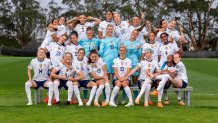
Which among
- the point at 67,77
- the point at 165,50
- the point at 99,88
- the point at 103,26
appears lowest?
the point at 99,88

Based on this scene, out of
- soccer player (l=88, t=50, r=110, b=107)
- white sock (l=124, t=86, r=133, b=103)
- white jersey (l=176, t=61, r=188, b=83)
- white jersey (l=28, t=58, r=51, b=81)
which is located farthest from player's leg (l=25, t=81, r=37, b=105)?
white jersey (l=176, t=61, r=188, b=83)

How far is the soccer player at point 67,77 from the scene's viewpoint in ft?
32.7

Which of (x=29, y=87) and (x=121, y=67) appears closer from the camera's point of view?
(x=29, y=87)

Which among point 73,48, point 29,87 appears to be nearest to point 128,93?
point 73,48

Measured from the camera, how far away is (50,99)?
9875mm

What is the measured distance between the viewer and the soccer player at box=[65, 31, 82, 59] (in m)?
10.6

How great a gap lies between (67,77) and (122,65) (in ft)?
4.26

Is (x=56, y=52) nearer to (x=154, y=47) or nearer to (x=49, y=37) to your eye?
(x=49, y=37)

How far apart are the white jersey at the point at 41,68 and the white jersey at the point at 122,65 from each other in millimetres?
1606

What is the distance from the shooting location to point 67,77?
10125 mm

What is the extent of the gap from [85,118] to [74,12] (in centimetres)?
5640

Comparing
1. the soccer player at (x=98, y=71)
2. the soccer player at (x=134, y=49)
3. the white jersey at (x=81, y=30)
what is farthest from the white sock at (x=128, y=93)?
the white jersey at (x=81, y=30)

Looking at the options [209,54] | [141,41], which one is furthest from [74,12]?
[141,41]

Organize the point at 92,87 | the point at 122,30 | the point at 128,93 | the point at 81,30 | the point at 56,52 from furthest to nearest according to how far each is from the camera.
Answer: the point at 122,30
the point at 81,30
the point at 56,52
the point at 92,87
the point at 128,93
